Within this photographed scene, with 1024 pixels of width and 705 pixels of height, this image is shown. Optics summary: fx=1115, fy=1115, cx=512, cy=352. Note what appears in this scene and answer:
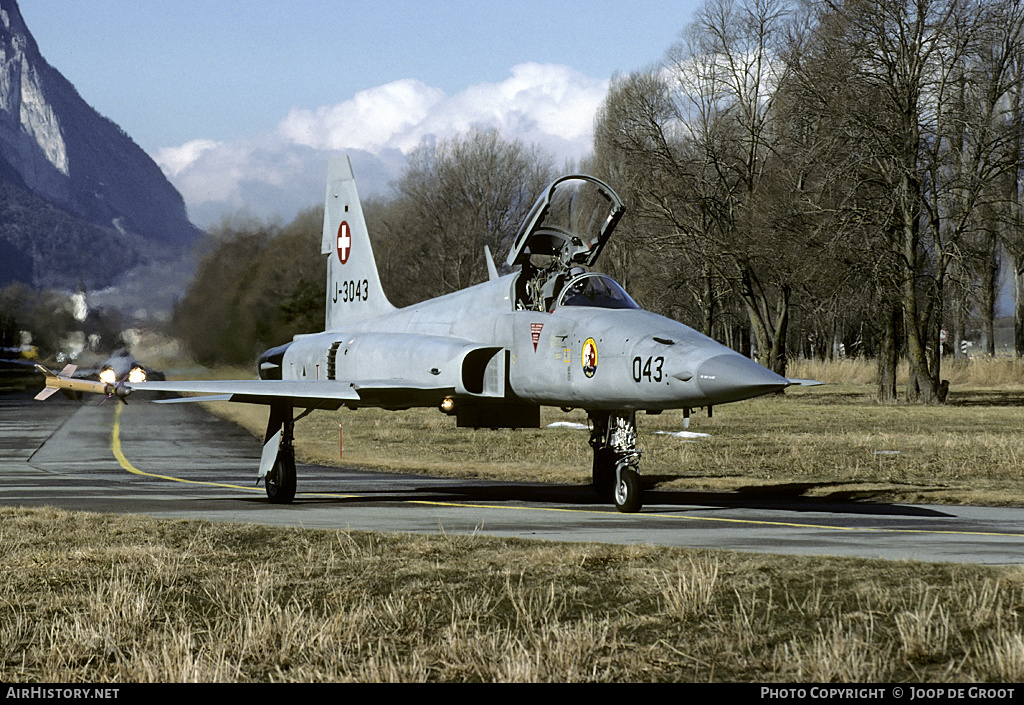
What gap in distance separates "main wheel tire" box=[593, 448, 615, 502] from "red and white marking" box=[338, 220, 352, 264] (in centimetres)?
723

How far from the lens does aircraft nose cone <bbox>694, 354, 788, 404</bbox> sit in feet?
39.4

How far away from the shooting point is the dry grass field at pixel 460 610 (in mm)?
6230

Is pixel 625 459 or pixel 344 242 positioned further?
pixel 344 242

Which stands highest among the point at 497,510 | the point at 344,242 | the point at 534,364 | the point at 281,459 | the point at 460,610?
Result: the point at 344,242

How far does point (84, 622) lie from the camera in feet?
24.2

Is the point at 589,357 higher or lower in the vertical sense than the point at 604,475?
higher

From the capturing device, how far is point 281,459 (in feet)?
55.0

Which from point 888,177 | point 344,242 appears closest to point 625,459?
point 344,242

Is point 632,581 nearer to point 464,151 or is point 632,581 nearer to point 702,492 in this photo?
point 702,492

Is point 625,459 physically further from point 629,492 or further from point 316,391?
point 316,391

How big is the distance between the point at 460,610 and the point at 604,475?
9487 mm

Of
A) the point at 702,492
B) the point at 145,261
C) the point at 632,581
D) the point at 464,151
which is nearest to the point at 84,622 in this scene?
the point at 632,581

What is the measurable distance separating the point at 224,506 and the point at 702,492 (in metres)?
7.69

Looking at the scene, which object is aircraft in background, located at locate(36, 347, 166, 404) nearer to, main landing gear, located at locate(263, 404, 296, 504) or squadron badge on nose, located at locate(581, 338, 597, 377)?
main landing gear, located at locate(263, 404, 296, 504)
